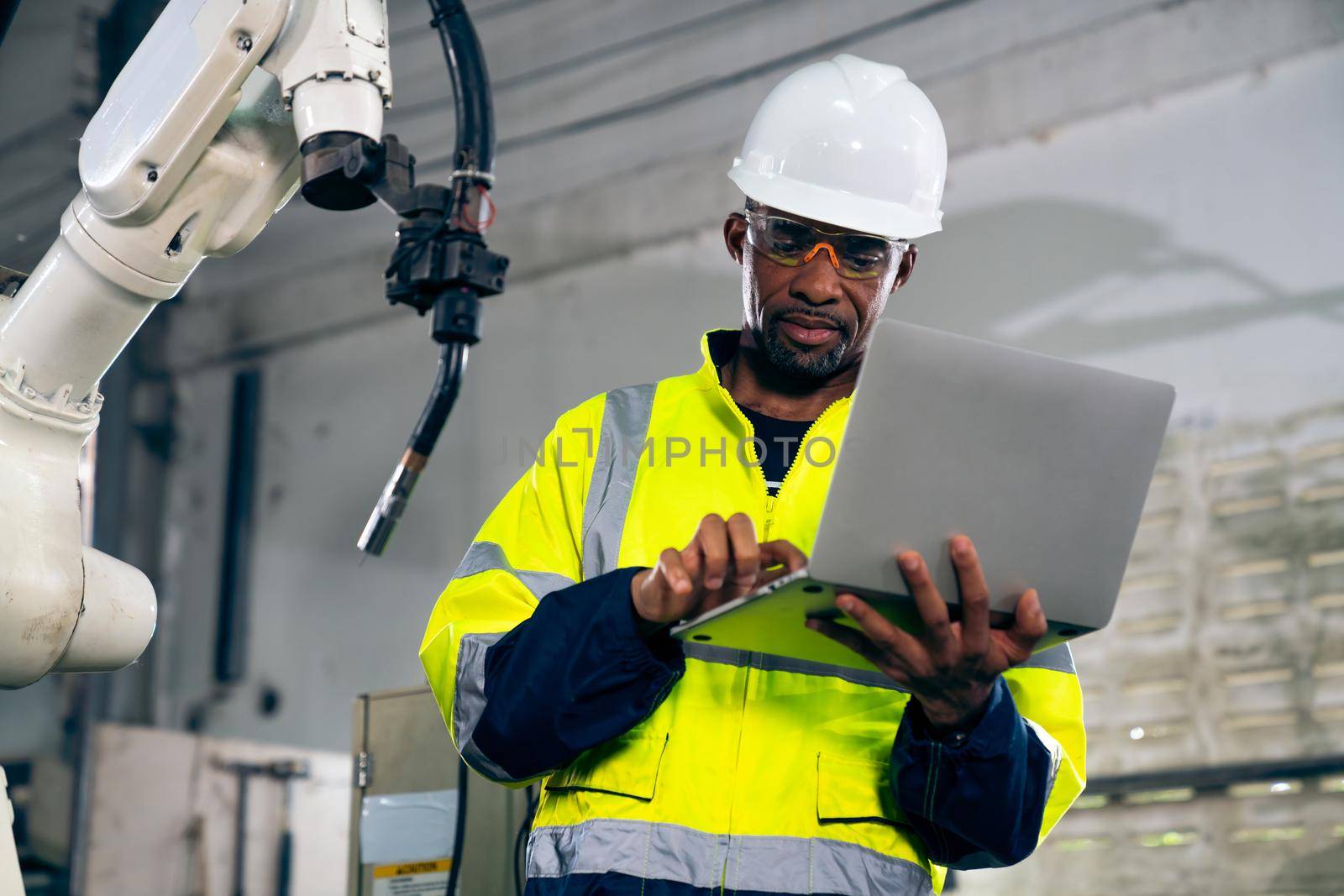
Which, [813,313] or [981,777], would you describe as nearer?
[981,777]

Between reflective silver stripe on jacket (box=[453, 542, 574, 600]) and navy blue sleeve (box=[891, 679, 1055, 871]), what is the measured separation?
1.31 feet

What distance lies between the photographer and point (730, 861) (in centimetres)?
124

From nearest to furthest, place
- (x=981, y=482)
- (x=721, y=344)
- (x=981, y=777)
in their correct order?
(x=981, y=482), (x=981, y=777), (x=721, y=344)

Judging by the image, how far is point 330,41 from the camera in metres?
1.47

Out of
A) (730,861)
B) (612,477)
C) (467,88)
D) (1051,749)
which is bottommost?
(730,861)

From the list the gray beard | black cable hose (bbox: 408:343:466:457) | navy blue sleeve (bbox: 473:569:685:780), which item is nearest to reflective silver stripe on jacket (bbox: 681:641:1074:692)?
navy blue sleeve (bbox: 473:569:685:780)

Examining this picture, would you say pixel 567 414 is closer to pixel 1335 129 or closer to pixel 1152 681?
pixel 1152 681

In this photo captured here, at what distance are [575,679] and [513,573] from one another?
0.75 feet

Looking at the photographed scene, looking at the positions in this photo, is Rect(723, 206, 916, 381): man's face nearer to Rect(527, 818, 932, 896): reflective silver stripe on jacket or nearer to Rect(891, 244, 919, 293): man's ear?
Rect(891, 244, 919, 293): man's ear

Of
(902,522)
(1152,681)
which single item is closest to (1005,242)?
(1152,681)

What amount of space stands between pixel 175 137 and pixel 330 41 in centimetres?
Result: 21

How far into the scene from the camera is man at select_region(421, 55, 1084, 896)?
1.17 m

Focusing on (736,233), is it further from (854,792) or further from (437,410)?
(854,792)

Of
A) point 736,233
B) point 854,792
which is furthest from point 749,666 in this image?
point 736,233
